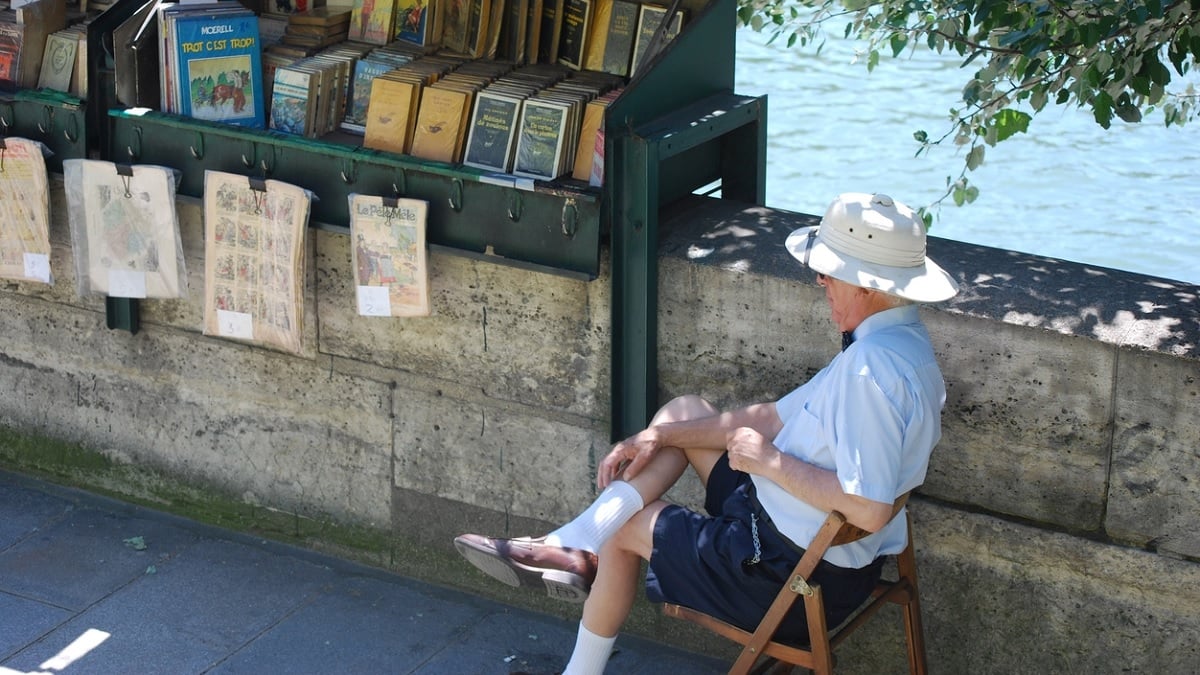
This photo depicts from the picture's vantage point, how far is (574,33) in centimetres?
434

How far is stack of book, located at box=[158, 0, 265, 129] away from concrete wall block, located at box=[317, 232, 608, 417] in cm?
45

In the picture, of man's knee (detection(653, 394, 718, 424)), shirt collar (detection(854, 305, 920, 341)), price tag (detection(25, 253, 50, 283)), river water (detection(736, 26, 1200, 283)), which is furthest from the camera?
river water (detection(736, 26, 1200, 283))

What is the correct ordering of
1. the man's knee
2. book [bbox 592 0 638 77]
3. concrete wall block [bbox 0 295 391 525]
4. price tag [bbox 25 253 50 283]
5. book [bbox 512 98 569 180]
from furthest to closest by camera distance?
price tag [bbox 25 253 50 283]
concrete wall block [bbox 0 295 391 525]
book [bbox 592 0 638 77]
book [bbox 512 98 569 180]
the man's knee

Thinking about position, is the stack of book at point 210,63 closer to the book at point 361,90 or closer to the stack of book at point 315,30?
the stack of book at point 315,30

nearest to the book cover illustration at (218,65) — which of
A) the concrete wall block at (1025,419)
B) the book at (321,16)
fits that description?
the book at (321,16)

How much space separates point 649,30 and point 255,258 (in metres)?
1.28

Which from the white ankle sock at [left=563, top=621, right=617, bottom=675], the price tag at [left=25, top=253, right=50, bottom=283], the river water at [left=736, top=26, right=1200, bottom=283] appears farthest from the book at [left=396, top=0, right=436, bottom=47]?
the river water at [left=736, top=26, right=1200, bottom=283]

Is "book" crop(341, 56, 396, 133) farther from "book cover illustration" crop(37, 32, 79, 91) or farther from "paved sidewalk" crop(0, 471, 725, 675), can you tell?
"paved sidewalk" crop(0, 471, 725, 675)

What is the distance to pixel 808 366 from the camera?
3.87m

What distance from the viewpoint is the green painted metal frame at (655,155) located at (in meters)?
3.85

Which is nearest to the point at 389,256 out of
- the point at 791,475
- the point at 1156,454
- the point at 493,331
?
the point at 493,331

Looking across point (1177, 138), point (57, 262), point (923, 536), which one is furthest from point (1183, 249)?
point (57, 262)

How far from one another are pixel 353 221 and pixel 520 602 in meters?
1.19

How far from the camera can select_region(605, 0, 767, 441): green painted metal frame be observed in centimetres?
385
